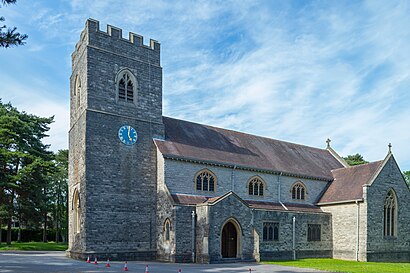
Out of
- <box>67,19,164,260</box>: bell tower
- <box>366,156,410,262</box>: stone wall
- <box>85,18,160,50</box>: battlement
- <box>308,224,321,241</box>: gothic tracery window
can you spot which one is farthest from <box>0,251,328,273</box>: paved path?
<box>85,18,160,50</box>: battlement

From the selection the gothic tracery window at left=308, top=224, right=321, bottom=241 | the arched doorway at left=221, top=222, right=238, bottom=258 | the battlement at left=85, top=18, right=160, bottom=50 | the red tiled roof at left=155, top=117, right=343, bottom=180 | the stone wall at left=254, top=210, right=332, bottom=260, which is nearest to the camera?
the battlement at left=85, top=18, right=160, bottom=50

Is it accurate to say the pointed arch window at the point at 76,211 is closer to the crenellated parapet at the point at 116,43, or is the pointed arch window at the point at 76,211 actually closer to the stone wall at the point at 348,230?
the crenellated parapet at the point at 116,43


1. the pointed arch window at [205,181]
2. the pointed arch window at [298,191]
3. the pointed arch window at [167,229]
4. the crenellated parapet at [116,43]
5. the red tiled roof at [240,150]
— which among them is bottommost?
the pointed arch window at [167,229]

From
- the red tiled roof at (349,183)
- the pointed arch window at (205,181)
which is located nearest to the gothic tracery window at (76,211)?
the pointed arch window at (205,181)

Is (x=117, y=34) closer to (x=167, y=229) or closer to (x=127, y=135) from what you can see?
(x=127, y=135)

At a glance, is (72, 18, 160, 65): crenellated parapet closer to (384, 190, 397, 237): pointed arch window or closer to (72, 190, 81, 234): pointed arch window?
(72, 190, 81, 234): pointed arch window

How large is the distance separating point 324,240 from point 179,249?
15.4 metres

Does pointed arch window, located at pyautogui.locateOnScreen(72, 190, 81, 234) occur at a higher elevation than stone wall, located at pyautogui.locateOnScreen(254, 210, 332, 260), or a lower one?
higher

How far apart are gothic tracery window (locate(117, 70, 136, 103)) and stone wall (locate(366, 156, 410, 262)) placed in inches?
843

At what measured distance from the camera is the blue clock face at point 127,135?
29406 millimetres

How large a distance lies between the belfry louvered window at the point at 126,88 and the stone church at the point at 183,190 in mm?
80

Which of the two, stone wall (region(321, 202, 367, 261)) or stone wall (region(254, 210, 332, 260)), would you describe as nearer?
stone wall (region(254, 210, 332, 260))

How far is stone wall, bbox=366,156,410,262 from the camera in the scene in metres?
33.9

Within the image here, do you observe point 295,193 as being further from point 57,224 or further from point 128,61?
point 57,224
